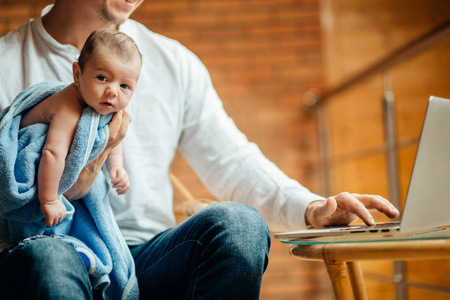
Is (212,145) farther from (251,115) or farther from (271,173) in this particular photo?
(251,115)

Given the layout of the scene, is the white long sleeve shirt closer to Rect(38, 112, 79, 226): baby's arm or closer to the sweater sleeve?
the sweater sleeve

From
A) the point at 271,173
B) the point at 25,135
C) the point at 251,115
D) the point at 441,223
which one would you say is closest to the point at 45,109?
the point at 25,135

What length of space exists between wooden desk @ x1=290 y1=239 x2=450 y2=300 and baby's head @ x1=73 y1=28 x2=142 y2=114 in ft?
1.40

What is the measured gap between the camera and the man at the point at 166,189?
31.7 inches

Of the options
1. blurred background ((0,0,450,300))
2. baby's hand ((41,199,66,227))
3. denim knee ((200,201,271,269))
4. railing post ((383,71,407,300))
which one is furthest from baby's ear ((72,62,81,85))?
blurred background ((0,0,450,300))

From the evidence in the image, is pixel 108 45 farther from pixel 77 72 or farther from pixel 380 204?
pixel 380 204

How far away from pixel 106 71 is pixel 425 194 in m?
0.58

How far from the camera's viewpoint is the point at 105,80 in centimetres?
88

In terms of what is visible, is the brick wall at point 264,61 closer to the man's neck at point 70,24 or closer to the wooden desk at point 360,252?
the man's neck at point 70,24

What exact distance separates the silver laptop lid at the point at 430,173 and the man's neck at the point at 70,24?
0.75m

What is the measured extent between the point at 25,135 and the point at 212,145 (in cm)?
54

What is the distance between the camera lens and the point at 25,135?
34.3 inches

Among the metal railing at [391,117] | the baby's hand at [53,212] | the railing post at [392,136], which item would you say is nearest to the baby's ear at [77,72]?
the baby's hand at [53,212]

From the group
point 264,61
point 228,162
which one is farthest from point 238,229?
point 264,61
